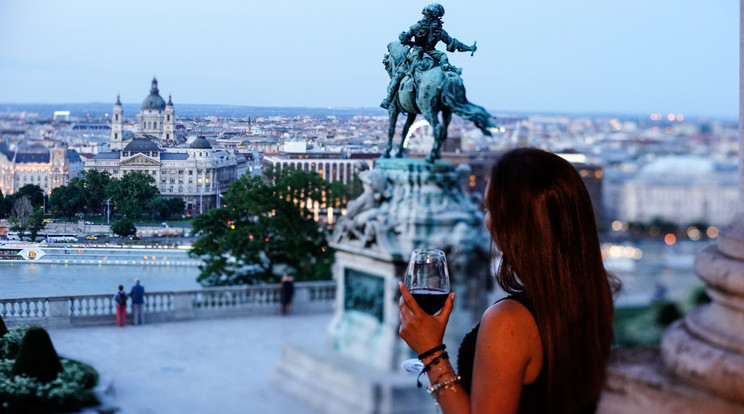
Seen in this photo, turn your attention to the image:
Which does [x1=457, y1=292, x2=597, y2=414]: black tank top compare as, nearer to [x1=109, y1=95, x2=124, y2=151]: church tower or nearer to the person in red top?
[x1=109, y1=95, x2=124, y2=151]: church tower

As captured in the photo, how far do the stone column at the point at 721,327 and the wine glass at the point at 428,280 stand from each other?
1841mm

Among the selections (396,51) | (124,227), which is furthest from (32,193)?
(396,51)

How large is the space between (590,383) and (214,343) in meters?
7.33

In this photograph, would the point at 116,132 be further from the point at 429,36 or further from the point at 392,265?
the point at 392,265

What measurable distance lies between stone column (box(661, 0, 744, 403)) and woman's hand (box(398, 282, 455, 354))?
6.29 ft

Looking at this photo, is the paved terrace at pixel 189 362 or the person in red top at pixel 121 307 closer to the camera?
the person in red top at pixel 121 307

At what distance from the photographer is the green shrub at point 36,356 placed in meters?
3.67

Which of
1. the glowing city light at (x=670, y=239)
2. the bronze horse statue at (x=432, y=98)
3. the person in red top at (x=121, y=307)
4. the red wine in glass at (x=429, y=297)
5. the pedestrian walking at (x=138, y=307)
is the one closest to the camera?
the red wine in glass at (x=429, y=297)

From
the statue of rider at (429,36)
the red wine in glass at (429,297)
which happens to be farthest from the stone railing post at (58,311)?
the red wine in glass at (429,297)

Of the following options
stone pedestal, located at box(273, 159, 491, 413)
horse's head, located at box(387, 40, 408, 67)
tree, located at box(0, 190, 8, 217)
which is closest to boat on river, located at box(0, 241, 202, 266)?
tree, located at box(0, 190, 8, 217)

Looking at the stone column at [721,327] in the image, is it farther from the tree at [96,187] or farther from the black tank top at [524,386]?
the tree at [96,187]

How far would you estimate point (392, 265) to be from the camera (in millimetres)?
6094

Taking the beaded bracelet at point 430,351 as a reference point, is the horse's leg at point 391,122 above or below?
above

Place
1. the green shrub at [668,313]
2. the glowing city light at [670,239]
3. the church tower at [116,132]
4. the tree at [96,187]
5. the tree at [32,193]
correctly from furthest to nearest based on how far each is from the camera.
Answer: the green shrub at [668,313], the glowing city light at [670,239], the church tower at [116,132], the tree at [96,187], the tree at [32,193]
